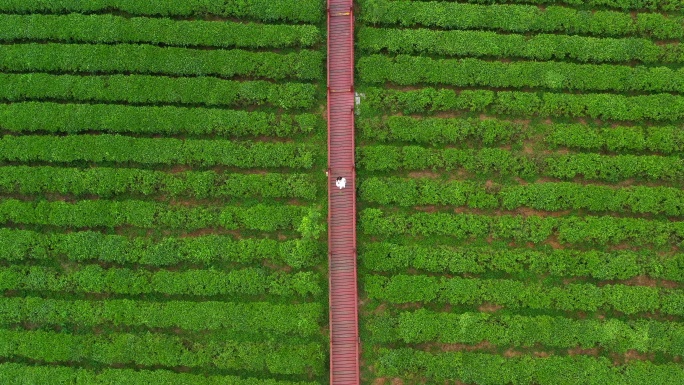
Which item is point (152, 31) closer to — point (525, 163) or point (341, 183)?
point (341, 183)

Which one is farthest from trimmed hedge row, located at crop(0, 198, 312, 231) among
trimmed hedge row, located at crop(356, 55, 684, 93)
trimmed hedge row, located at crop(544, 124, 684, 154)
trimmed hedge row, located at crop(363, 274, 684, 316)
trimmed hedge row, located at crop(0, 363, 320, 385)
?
trimmed hedge row, located at crop(544, 124, 684, 154)

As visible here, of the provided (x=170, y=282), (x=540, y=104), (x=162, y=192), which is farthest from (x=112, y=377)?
(x=540, y=104)

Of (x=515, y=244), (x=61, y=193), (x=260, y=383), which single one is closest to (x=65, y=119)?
(x=61, y=193)

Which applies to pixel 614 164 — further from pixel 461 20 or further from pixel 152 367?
pixel 152 367

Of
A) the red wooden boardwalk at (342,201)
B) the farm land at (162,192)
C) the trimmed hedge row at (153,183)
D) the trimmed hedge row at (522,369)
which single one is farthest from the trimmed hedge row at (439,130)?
the trimmed hedge row at (522,369)

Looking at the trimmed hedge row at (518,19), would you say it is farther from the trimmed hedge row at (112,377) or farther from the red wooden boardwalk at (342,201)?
the trimmed hedge row at (112,377)
